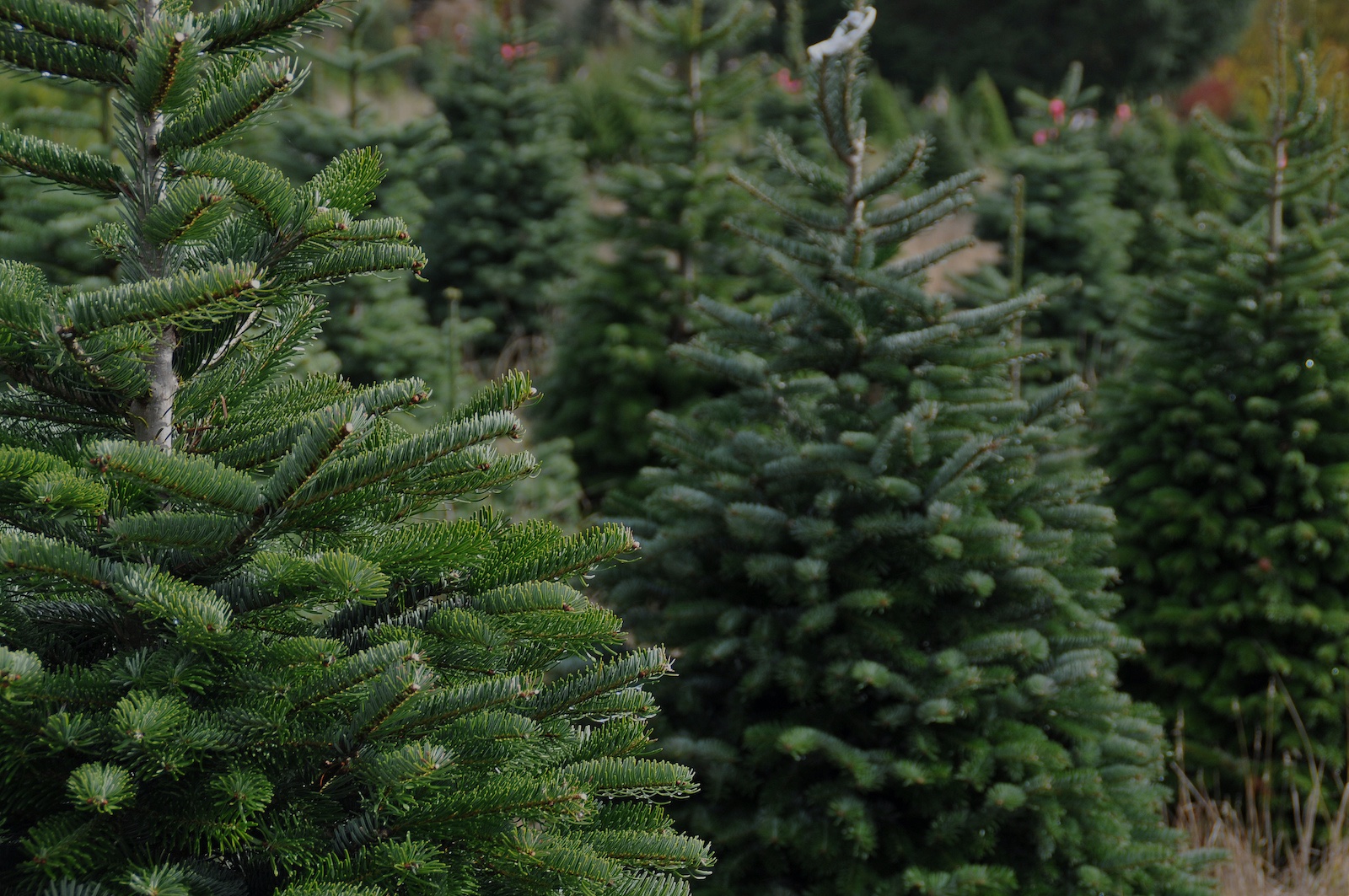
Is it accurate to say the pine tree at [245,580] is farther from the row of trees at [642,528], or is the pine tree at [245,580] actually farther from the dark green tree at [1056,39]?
the dark green tree at [1056,39]

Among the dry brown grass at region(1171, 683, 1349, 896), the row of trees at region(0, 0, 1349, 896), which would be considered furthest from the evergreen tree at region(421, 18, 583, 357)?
the dry brown grass at region(1171, 683, 1349, 896)

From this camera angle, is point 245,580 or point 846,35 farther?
point 846,35

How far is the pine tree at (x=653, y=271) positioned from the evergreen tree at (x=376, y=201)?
0.91 meters

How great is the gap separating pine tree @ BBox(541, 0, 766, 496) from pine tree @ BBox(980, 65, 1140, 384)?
8.61 feet

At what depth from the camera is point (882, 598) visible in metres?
2.82

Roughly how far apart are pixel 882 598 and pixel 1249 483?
7.61 ft

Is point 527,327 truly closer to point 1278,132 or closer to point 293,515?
point 1278,132

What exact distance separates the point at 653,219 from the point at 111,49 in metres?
4.69

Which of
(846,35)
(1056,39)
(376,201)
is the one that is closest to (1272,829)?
(846,35)

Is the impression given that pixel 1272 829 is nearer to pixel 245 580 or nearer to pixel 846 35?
pixel 846 35

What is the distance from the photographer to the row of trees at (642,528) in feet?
4.49

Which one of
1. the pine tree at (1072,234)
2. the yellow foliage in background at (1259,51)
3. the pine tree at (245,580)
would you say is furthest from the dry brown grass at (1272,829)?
the yellow foliage in background at (1259,51)

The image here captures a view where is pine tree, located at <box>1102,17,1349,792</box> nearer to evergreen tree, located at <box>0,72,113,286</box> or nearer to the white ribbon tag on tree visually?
the white ribbon tag on tree

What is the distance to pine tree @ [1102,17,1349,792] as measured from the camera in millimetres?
4180
